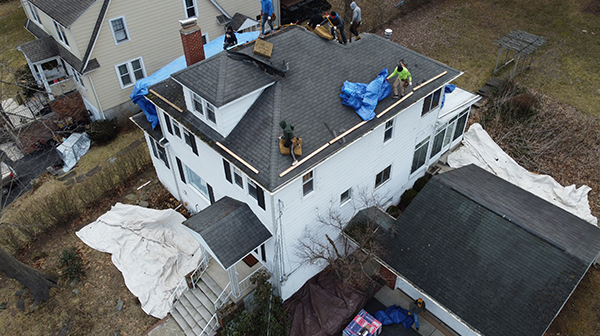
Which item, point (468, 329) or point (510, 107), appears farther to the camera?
point (510, 107)

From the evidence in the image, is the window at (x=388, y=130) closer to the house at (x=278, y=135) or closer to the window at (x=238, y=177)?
the house at (x=278, y=135)

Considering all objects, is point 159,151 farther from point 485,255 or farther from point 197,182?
point 485,255

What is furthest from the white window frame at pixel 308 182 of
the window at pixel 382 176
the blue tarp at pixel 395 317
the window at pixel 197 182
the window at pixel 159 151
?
the window at pixel 159 151

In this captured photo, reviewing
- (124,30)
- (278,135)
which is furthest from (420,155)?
(124,30)

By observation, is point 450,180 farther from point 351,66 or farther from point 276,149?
point 276,149

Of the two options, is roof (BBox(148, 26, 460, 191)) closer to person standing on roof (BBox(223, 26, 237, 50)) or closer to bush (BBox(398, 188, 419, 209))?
person standing on roof (BBox(223, 26, 237, 50))

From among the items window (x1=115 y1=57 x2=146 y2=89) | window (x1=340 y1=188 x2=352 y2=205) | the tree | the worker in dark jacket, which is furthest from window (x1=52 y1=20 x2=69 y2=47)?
the worker in dark jacket

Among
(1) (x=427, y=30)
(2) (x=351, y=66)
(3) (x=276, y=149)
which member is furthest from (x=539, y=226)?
(1) (x=427, y=30)
